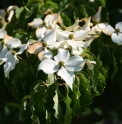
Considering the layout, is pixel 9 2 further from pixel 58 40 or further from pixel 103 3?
pixel 58 40

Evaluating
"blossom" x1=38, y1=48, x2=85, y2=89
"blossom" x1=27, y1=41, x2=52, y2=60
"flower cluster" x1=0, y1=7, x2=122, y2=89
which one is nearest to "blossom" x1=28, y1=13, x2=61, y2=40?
"flower cluster" x1=0, y1=7, x2=122, y2=89

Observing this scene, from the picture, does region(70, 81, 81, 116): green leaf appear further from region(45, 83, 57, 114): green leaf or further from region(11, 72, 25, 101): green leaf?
region(11, 72, 25, 101): green leaf

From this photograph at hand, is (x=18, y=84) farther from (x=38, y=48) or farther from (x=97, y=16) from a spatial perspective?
(x=97, y=16)

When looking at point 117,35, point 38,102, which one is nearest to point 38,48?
point 38,102

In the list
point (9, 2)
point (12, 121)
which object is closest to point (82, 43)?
point (9, 2)

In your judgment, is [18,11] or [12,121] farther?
[12,121]

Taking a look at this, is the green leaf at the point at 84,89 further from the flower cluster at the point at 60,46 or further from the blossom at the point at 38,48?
the blossom at the point at 38,48

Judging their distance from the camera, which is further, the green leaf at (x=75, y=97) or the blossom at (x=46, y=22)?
the blossom at (x=46, y=22)

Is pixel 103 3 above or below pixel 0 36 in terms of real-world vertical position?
below

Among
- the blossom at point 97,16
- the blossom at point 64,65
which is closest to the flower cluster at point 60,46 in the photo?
the blossom at point 64,65
